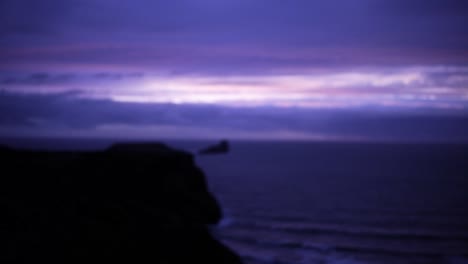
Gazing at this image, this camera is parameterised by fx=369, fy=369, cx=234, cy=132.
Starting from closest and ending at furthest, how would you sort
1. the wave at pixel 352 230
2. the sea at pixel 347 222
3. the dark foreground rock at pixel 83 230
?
1. the dark foreground rock at pixel 83 230
2. the sea at pixel 347 222
3. the wave at pixel 352 230

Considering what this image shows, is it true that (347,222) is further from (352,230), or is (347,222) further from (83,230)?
(83,230)

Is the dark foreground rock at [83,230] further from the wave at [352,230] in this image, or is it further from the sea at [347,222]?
the wave at [352,230]

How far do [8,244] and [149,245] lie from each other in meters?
5.39

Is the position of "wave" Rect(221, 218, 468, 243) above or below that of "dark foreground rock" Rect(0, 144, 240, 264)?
below

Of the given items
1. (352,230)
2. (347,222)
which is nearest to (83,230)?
(352,230)

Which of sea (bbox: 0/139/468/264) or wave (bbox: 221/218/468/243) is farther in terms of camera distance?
wave (bbox: 221/218/468/243)

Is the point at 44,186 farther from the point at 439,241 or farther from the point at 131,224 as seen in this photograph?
the point at 439,241

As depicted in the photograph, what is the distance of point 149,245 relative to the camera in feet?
53.1

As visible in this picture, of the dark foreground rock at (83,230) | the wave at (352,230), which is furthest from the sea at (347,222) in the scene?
the dark foreground rock at (83,230)

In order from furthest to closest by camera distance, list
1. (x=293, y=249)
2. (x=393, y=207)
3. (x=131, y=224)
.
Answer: (x=393, y=207), (x=293, y=249), (x=131, y=224)

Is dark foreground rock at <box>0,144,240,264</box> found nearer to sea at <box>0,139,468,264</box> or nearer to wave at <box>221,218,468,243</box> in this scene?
sea at <box>0,139,468,264</box>

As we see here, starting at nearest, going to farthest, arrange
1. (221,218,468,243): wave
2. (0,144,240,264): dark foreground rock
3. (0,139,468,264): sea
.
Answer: (0,144,240,264): dark foreground rock, (0,139,468,264): sea, (221,218,468,243): wave

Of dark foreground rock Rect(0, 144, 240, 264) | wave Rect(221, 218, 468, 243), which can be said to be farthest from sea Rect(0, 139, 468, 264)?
dark foreground rock Rect(0, 144, 240, 264)

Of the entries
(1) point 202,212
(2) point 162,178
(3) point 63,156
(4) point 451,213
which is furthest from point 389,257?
(3) point 63,156
